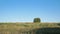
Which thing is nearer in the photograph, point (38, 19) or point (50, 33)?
point (50, 33)

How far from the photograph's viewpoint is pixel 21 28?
513 inches

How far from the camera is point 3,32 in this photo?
1277 centimetres

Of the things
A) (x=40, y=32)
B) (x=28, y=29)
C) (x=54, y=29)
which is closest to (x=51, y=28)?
(x=54, y=29)

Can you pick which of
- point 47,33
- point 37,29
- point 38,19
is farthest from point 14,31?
point 38,19

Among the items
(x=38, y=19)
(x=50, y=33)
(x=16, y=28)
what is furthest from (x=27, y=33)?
(x=38, y=19)

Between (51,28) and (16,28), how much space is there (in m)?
3.60

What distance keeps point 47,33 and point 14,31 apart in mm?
3353

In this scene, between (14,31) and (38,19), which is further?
(38,19)

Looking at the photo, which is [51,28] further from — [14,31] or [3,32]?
[3,32]

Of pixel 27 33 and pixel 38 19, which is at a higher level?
pixel 38 19

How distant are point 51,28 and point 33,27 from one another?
6.20 ft

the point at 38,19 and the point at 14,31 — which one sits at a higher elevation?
the point at 38,19

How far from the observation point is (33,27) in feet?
43.5

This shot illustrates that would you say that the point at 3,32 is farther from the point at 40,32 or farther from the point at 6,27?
the point at 40,32
